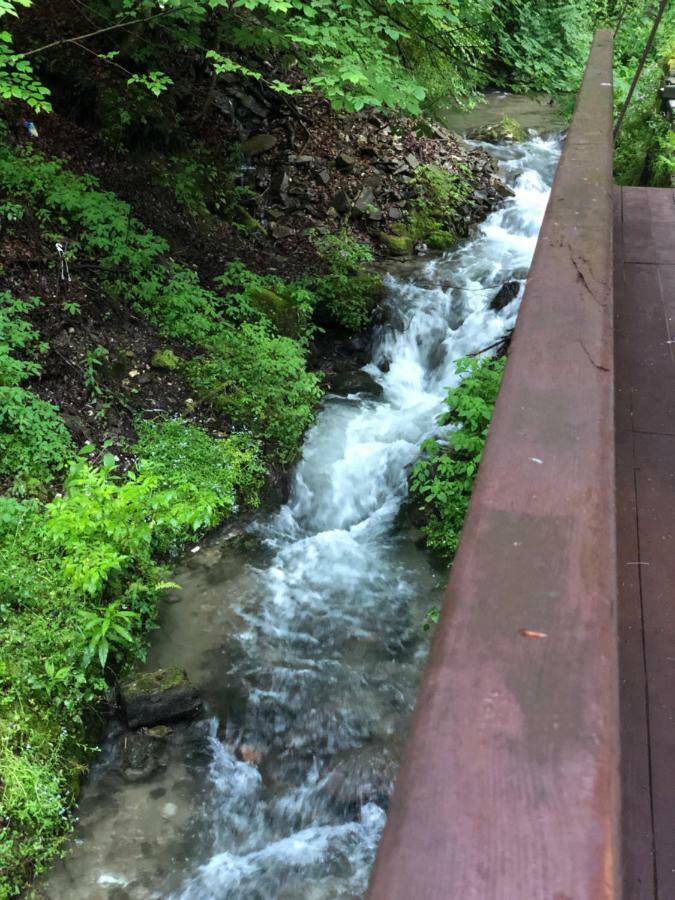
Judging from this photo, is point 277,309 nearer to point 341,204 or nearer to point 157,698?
point 341,204

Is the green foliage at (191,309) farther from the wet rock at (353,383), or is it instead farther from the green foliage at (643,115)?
the green foliage at (643,115)

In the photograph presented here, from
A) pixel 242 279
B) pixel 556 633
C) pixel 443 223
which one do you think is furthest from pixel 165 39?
pixel 556 633

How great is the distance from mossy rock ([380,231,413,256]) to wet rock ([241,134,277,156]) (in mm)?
2216

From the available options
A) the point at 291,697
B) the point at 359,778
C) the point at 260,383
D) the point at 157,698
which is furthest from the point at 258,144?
the point at 359,778

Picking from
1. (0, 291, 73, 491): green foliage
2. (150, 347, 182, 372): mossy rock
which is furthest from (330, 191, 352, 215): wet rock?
(0, 291, 73, 491): green foliage

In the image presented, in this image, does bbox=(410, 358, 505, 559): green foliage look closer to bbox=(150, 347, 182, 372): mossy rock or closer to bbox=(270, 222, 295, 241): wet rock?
bbox=(150, 347, 182, 372): mossy rock

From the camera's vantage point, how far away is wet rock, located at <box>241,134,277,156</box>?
33.1 ft

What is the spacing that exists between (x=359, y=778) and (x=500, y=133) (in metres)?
13.4

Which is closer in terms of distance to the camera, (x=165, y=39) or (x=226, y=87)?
(x=165, y=39)

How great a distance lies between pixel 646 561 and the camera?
6.79 feet

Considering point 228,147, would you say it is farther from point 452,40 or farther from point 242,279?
point 452,40

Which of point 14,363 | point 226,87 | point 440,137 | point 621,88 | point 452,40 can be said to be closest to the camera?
point 14,363

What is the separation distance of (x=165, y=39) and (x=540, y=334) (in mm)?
8730

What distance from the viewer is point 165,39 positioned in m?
8.39
